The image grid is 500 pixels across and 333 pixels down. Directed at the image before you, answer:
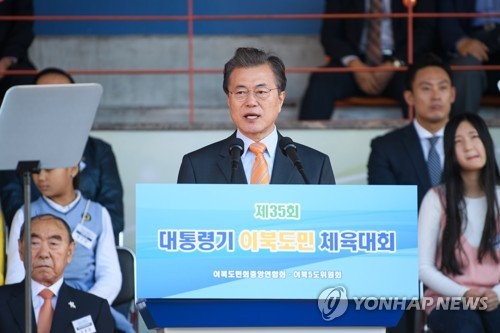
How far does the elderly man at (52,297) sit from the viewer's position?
4383 millimetres

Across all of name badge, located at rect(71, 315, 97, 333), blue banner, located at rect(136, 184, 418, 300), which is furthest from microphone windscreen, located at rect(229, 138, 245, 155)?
name badge, located at rect(71, 315, 97, 333)

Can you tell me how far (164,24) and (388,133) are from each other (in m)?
2.49

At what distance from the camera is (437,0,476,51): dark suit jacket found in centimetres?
691

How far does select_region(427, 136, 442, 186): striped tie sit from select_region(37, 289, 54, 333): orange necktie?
2.19 metres

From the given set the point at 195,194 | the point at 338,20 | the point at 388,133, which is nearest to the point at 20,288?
the point at 195,194

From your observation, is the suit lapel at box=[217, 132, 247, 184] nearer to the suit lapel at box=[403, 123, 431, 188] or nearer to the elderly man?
the elderly man

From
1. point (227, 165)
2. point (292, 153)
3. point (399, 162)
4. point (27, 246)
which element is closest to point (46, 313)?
point (27, 246)

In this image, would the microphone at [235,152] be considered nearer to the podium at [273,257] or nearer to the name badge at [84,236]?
the podium at [273,257]

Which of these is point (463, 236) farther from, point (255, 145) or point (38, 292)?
point (38, 292)

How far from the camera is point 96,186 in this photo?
5781 millimetres

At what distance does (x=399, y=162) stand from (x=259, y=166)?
7.18 feet

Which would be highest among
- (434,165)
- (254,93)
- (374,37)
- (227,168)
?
(374,37)

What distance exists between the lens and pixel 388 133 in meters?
5.98

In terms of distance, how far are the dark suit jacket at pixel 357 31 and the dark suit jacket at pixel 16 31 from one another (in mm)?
1844
